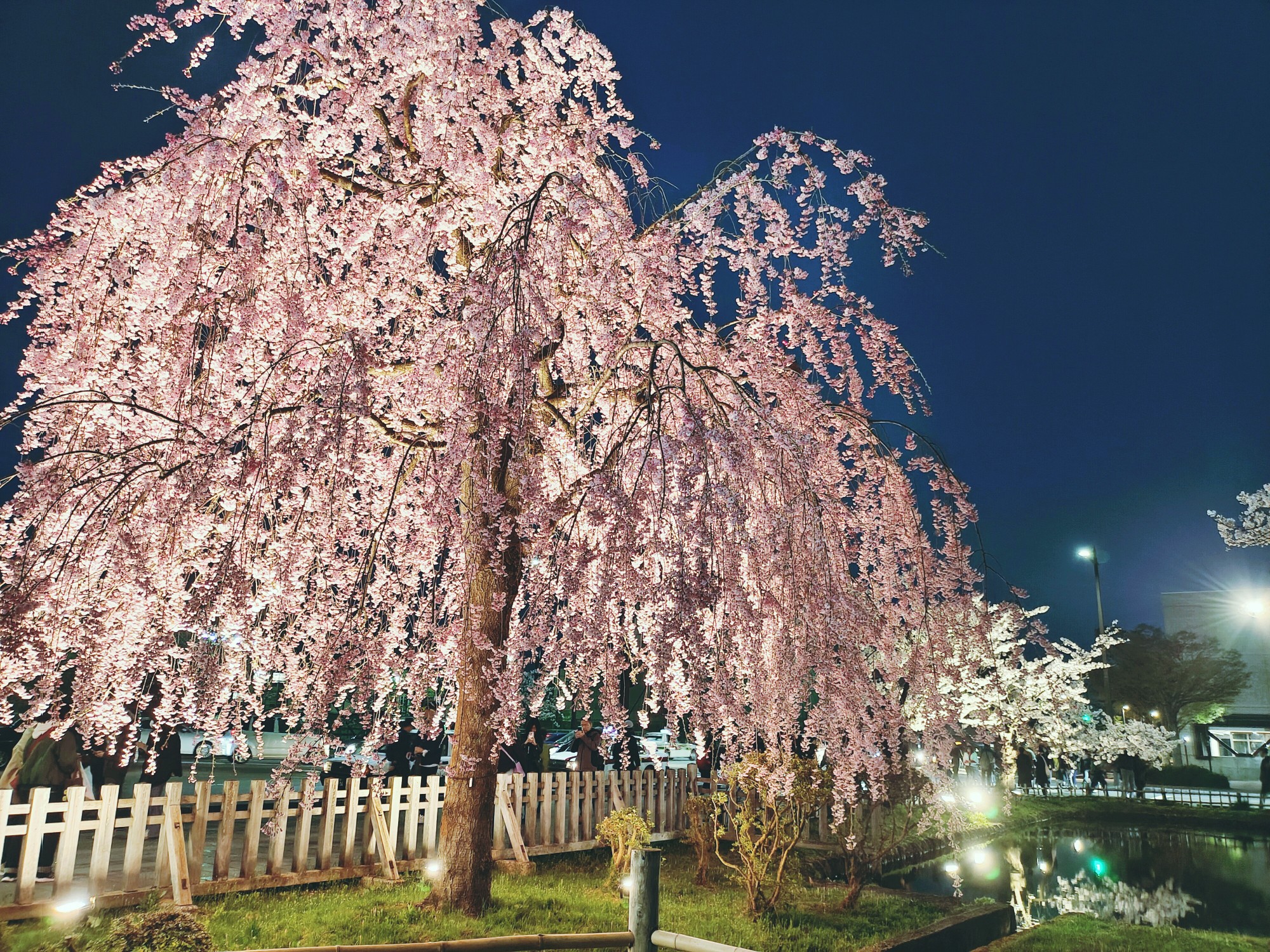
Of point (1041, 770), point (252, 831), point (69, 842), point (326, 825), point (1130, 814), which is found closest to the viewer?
point (69, 842)

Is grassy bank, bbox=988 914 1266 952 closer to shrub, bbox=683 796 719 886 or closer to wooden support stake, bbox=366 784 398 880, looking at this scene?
shrub, bbox=683 796 719 886

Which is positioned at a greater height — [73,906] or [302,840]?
[73,906]

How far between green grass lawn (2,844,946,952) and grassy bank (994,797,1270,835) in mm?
11393

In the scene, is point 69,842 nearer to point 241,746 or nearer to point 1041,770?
point 241,746

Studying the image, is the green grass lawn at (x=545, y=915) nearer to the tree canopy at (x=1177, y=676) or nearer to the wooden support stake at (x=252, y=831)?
the wooden support stake at (x=252, y=831)

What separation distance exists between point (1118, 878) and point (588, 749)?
8.37 metres

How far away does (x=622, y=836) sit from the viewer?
838cm

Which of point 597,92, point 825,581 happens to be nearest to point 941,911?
point 825,581

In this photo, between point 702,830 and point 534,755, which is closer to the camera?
point 702,830

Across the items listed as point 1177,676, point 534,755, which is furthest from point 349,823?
point 1177,676

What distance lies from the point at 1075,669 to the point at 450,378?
24.0 metres

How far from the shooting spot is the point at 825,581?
540cm

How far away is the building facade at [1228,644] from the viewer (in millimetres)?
38250

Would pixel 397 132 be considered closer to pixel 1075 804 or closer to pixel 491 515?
pixel 491 515
